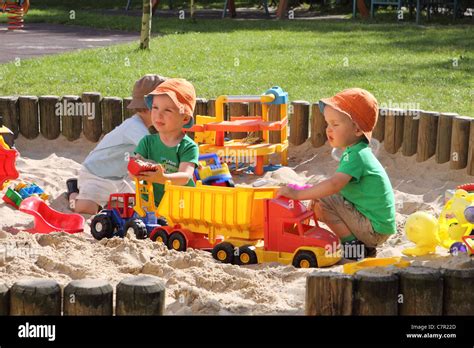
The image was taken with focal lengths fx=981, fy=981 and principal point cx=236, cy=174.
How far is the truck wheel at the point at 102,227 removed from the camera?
17.9ft

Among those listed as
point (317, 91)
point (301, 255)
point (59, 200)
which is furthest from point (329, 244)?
point (317, 91)

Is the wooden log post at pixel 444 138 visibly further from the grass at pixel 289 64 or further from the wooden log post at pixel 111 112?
the wooden log post at pixel 111 112

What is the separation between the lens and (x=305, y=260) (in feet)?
16.0

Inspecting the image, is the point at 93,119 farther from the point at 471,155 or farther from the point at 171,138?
the point at 471,155

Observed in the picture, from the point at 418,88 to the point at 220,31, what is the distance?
23.9 feet

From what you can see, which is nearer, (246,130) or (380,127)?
(246,130)

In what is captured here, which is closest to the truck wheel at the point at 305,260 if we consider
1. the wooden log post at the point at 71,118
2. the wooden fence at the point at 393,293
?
the wooden fence at the point at 393,293

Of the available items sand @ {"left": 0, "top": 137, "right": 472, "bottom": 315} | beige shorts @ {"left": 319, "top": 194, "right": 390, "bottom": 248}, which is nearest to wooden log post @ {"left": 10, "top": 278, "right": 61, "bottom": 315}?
sand @ {"left": 0, "top": 137, "right": 472, "bottom": 315}

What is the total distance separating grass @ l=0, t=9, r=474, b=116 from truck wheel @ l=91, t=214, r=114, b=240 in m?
4.27

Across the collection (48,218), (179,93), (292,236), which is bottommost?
→ (48,218)

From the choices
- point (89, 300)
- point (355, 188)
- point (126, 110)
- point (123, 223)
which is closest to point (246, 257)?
point (355, 188)

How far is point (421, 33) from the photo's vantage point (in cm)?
1627

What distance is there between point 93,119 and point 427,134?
8.77 ft
